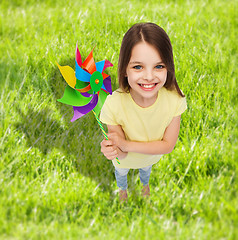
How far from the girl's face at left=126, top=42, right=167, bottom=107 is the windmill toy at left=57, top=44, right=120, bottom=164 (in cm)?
16

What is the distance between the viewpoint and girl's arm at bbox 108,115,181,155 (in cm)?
193

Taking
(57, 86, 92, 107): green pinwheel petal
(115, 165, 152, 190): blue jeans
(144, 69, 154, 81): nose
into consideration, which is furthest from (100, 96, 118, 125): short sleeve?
(115, 165, 152, 190): blue jeans

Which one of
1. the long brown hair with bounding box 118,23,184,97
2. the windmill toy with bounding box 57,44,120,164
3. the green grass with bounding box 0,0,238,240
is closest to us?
the long brown hair with bounding box 118,23,184,97

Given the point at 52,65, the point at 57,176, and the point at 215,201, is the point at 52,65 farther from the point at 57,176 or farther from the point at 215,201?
the point at 215,201

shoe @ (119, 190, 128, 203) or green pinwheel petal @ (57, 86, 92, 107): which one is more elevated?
green pinwheel petal @ (57, 86, 92, 107)

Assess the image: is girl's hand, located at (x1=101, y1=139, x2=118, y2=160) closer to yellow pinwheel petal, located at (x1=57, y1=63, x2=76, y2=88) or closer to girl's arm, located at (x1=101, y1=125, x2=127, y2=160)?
girl's arm, located at (x1=101, y1=125, x2=127, y2=160)

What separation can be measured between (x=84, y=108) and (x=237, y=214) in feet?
3.28

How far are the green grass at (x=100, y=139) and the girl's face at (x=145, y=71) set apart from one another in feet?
2.23

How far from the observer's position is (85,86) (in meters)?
1.93

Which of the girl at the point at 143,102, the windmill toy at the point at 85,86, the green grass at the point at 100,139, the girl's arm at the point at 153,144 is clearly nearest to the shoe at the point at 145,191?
the green grass at the point at 100,139

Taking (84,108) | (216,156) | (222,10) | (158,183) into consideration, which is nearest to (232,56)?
(222,10)

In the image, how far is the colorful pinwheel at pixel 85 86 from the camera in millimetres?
1875

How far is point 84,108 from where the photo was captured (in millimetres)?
1957

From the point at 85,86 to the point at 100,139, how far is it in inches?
30.0
